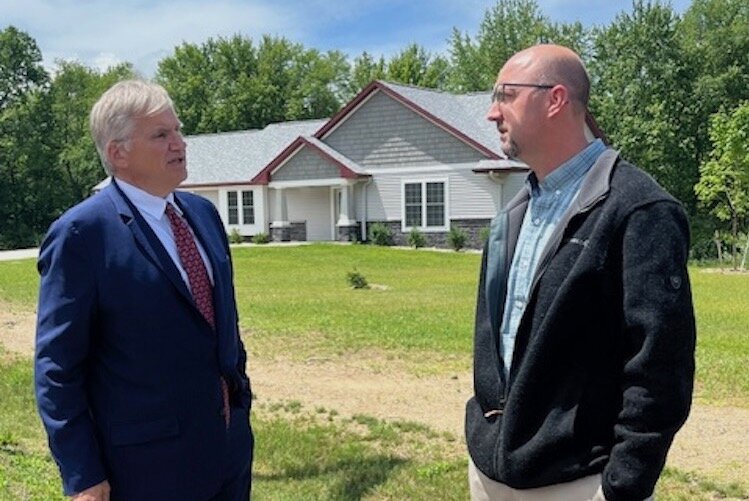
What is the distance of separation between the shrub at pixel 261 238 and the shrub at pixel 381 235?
4885 millimetres

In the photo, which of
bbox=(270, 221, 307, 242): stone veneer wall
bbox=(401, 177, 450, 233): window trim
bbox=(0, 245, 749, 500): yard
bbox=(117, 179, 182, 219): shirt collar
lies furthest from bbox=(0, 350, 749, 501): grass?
bbox=(270, 221, 307, 242): stone veneer wall

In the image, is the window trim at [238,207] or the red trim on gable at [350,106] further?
the window trim at [238,207]

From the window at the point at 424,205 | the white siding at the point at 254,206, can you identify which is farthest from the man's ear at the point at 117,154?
the white siding at the point at 254,206

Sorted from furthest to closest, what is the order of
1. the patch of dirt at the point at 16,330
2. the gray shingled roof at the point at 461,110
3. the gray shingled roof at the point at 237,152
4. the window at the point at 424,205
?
the gray shingled roof at the point at 237,152 < the window at the point at 424,205 < the gray shingled roof at the point at 461,110 < the patch of dirt at the point at 16,330

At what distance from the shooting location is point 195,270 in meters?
2.60

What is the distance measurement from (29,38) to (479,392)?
5195cm

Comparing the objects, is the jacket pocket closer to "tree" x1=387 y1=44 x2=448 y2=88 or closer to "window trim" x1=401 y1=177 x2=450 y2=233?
"window trim" x1=401 y1=177 x2=450 y2=233

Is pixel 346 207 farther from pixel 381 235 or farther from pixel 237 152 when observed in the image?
pixel 237 152

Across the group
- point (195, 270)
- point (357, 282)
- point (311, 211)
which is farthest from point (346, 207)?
point (195, 270)

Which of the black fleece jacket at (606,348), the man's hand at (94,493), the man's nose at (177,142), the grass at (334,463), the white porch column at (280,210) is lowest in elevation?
the grass at (334,463)

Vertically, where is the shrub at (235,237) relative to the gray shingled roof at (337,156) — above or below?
below

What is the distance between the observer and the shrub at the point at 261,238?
97.1 ft

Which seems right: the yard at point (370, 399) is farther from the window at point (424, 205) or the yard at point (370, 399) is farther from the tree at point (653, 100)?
the tree at point (653, 100)

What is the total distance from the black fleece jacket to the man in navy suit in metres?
0.96
